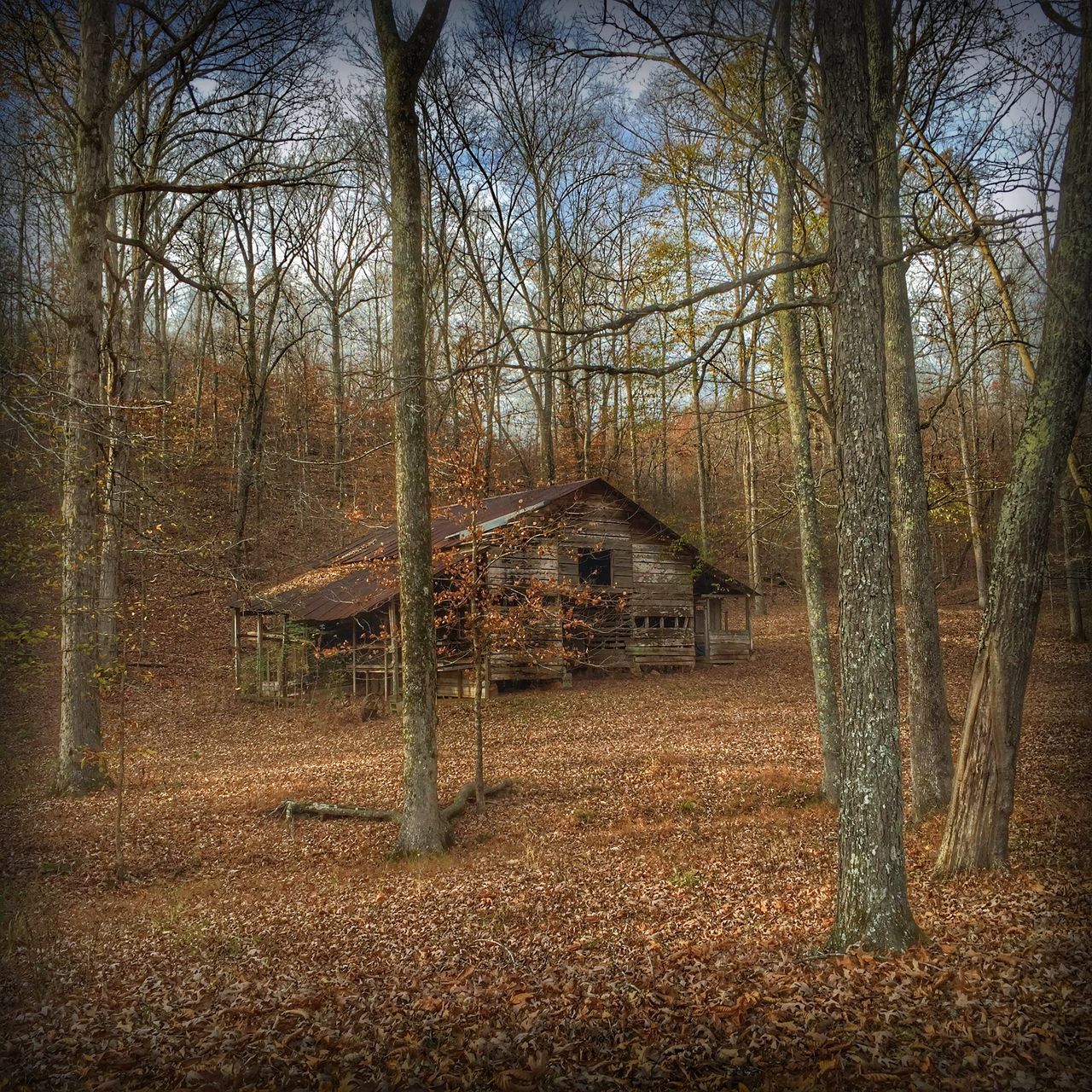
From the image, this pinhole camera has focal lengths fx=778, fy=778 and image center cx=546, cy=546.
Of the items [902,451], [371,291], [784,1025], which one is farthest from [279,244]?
[784,1025]

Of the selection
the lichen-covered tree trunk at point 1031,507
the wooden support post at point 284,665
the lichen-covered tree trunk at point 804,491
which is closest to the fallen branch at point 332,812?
the lichen-covered tree trunk at point 804,491

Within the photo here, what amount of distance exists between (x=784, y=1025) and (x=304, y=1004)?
302 centimetres

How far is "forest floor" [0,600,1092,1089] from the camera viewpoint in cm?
428

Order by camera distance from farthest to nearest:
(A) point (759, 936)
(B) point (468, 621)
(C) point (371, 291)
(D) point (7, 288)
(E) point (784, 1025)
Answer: (C) point (371, 291)
(B) point (468, 621)
(D) point (7, 288)
(A) point (759, 936)
(E) point (784, 1025)

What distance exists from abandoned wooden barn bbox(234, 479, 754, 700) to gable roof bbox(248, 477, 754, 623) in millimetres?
56

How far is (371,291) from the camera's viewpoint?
33125 mm

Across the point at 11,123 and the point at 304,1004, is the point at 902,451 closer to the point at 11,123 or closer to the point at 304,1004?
the point at 304,1004

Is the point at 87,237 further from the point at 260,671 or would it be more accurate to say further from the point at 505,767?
the point at 260,671

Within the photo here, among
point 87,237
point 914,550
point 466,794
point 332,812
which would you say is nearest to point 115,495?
point 87,237

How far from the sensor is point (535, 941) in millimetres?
6152

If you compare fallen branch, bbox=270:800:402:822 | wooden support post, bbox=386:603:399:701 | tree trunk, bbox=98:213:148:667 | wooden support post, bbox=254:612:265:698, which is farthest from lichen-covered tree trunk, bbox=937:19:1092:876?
wooden support post, bbox=254:612:265:698

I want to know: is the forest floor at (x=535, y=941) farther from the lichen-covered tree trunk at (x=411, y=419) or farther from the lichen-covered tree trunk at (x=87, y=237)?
the lichen-covered tree trunk at (x=87, y=237)

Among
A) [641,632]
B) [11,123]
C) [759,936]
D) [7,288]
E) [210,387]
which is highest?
[210,387]

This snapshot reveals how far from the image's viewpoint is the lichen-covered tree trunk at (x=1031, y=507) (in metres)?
6.09
